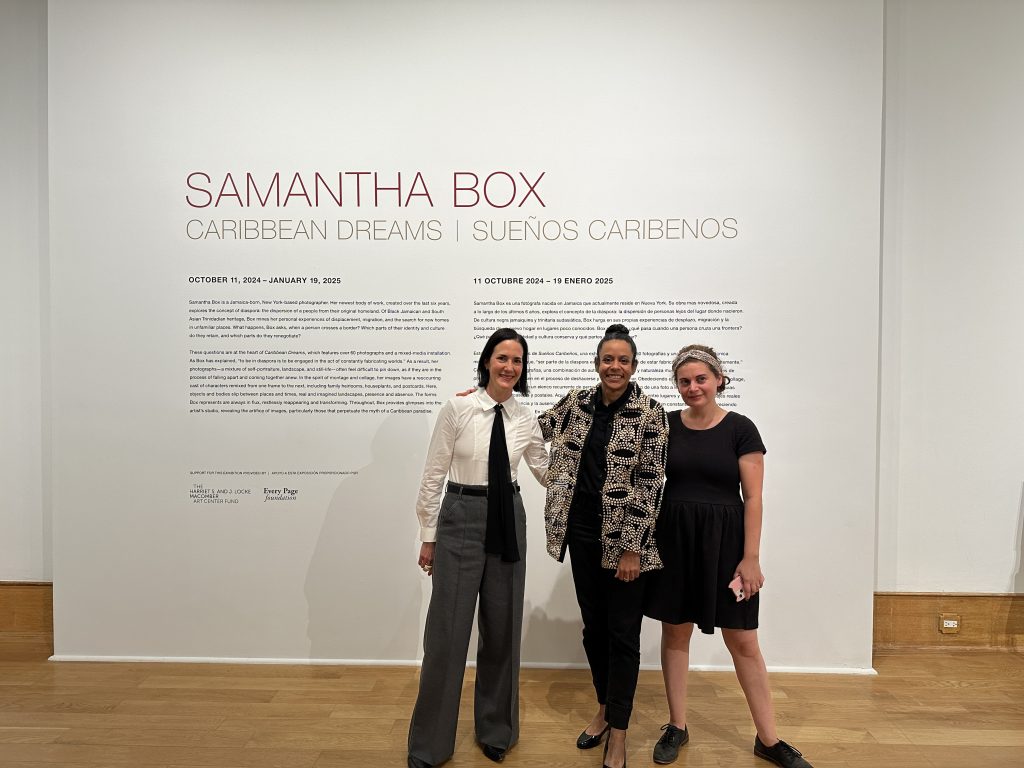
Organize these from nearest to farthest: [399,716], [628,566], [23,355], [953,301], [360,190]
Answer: [628,566], [399,716], [360,190], [953,301], [23,355]

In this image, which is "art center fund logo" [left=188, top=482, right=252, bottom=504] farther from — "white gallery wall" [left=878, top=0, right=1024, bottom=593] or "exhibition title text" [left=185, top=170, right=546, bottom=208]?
"white gallery wall" [left=878, top=0, right=1024, bottom=593]

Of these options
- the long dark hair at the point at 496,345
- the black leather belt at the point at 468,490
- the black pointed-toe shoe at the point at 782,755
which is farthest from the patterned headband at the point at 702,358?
the black pointed-toe shoe at the point at 782,755

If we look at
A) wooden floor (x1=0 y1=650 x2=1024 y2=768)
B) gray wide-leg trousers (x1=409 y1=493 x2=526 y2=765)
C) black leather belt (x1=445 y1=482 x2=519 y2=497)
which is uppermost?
black leather belt (x1=445 y1=482 x2=519 y2=497)

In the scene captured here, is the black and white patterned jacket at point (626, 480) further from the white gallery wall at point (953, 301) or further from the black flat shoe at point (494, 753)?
the white gallery wall at point (953, 301)

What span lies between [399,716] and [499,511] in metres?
1.22

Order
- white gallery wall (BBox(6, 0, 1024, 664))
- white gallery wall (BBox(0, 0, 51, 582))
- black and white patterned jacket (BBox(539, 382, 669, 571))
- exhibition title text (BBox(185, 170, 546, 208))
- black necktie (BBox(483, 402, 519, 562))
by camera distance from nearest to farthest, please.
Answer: black and white patterned jacket (BBox(539, 382, 669, 571))
black necktie (BBox(483, 402, 519, 562))
exhibition title text (BBox(185, 170, 546, 208))
white gallery wall (BBox(6, 0, 1024, 664))
white gallery wall (BBox(0, 0, 51, 582))

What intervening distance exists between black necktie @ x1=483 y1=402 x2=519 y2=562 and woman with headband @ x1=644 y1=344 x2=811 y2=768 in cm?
57

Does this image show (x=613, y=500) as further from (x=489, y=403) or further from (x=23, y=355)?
(x=23, y=355)

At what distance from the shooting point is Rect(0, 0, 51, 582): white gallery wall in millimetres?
3846

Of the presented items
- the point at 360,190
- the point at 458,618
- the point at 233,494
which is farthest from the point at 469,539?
the point at 360,190

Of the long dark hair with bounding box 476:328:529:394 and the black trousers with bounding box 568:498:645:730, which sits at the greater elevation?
the long dark hair with bounding box 476:328:529:394

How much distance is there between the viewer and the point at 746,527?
2479 mm

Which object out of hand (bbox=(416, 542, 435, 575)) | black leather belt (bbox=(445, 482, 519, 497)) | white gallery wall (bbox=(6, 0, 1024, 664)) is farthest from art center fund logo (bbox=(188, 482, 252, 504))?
black leather belt (bbox=(445, 482, 519, 497))

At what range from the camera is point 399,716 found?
9.83ft
